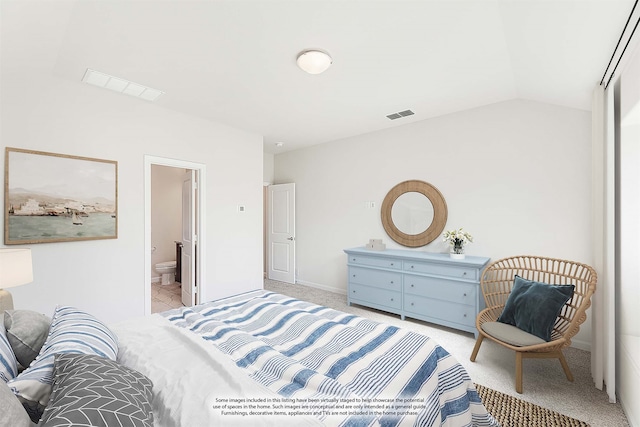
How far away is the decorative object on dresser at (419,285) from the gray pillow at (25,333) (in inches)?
128

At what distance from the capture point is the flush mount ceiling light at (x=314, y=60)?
2276 mm

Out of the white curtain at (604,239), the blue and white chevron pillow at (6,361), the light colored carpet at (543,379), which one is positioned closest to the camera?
the blue and white chevron pillow at (6,361)

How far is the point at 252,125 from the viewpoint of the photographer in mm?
4145

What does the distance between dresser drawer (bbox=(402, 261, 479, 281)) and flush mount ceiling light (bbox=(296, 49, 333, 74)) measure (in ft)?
8.08

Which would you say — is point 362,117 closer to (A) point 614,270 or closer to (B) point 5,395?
(A) point 614,270

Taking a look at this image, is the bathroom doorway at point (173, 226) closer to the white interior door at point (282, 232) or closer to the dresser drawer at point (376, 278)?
the white interior door at point (282, 232)

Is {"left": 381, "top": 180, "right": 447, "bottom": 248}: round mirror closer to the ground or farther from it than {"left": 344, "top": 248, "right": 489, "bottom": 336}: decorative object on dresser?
farther from it

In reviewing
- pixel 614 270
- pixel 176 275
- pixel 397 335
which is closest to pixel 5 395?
pixel 397 335

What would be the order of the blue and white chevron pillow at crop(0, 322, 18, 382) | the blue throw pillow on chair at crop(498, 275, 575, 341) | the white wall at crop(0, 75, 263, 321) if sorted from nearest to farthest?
the blue and white chevron pillow at crop(0, 322, 18, 382) < the blue throw pillow on chair at crop(498, 275, 575, 341) < the white wall at crop(0, 75, 263, 321)

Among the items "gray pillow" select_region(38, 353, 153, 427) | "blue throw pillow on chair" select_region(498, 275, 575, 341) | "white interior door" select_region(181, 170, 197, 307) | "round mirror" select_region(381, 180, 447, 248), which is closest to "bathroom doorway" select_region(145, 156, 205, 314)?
"white interior door" select_region(181, 170, 197, 307)

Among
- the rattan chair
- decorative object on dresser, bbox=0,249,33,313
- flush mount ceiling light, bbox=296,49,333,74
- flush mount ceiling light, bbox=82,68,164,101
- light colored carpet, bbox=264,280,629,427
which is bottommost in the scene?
light colored carpet, bbox=264,280,629,427

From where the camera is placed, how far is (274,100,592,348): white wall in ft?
9.72

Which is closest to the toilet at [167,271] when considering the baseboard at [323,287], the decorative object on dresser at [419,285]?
the baseboard at [323,287]

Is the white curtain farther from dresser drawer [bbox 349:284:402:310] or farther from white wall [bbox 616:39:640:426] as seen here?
dresser drawer [bbox 349:284:402:310]
